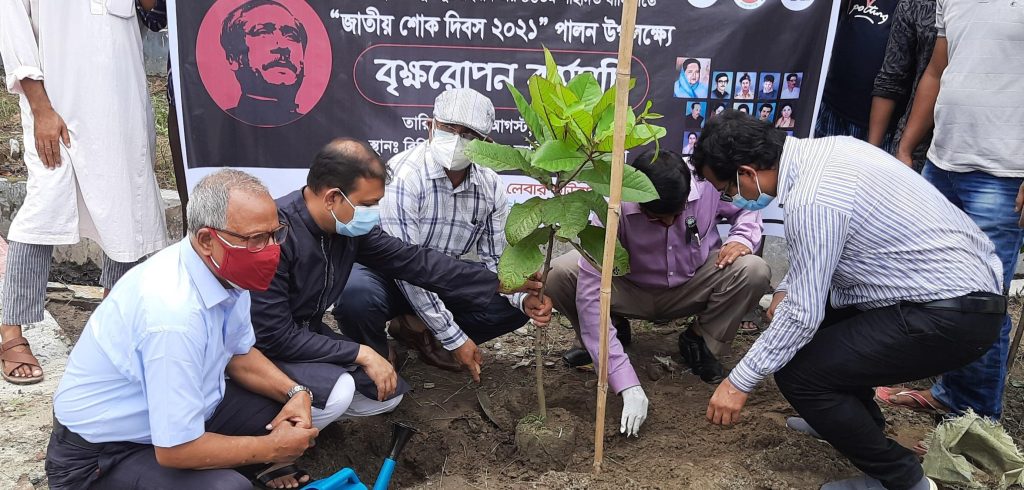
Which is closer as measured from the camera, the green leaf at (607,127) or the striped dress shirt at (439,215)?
the green leaf at (607,127)

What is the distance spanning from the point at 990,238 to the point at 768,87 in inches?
51.6

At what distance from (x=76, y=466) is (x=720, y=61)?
3.25 m

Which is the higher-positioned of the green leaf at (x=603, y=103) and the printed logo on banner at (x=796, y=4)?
the printed logo on banner at (x=796, y=4)

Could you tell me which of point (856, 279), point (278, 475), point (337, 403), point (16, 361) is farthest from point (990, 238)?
point (16, 361)

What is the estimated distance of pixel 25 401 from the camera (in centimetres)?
326

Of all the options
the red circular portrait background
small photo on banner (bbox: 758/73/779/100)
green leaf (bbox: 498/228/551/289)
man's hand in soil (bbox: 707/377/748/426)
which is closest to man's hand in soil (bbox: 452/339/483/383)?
green leaf (bbox: 498/228/551/289)

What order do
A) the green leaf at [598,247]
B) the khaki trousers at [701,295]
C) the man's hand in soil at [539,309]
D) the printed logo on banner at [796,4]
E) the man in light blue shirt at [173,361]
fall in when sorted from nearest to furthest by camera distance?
the man in light blue shirt at [173,361]
the green leaf at [598,247]
the man's hand in soil at [539,309]
the khaki trousers at [701,295]
the printed logo on banner at [796,4]

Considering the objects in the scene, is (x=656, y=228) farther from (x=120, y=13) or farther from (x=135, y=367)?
(x=120, y=13)

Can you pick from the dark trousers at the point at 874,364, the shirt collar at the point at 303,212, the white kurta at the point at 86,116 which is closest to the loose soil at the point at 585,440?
the dark trousers at the point at 874,364

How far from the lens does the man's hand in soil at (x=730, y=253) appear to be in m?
3.60

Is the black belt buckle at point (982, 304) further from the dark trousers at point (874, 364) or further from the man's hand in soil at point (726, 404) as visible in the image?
the man's hand in soil at point (726, 404)

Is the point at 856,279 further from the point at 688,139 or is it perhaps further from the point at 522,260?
the point at 688,139

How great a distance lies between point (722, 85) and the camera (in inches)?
161

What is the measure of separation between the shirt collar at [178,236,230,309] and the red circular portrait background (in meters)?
2.07
